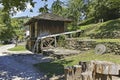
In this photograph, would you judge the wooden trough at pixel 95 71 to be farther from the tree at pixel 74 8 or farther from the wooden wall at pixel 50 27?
the tree at pixel 74 8

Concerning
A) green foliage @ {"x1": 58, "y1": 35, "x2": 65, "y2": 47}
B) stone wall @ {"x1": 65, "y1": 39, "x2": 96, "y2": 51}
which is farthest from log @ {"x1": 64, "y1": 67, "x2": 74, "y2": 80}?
green foliage @ {"x1": 58, "y1": 35, "x2": 65, "y2": 47}

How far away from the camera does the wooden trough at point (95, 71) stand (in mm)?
5570

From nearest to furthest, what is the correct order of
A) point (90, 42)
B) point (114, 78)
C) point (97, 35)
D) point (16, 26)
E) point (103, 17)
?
point (114, 78)
point (90, 42)
point (97, 35)
point (103, 17)
point (16, 26)

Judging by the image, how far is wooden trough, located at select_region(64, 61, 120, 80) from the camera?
219 inches

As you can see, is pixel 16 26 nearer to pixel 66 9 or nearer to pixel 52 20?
pixel 66 9

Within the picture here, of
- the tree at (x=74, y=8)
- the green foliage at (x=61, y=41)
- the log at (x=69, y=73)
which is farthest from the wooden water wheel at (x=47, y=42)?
the log at (x=69, y=73)

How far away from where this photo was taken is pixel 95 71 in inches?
229

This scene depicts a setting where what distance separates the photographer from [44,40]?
1426 inches

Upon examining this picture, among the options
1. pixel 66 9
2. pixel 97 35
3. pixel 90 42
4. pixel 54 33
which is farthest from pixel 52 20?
pixel 66 9

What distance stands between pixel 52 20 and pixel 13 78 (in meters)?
22.3

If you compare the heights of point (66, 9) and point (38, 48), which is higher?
point (66, 9)

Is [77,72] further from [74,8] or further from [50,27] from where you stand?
[74,8]

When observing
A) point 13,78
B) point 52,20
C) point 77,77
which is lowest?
point 13,78

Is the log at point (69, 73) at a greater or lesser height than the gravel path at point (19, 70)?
greater
